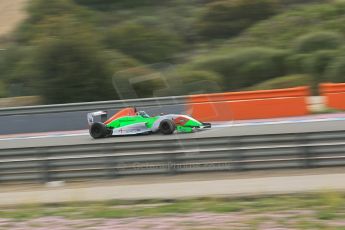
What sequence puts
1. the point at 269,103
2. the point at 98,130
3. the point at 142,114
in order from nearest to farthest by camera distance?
the point at 142,114 < the point at 98,130 < the point at 269,103

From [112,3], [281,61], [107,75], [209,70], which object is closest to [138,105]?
[107,75]

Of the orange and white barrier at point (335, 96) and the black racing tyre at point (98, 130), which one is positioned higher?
the black racing tyre at point (98, 130)

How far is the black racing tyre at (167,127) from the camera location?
1324 cm

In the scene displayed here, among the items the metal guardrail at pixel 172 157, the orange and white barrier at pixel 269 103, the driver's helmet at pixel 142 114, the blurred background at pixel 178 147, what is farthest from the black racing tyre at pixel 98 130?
the orange and white barrier at pixel 269 103

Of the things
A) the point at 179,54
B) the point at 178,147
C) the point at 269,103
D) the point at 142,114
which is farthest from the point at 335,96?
the point at 179,54

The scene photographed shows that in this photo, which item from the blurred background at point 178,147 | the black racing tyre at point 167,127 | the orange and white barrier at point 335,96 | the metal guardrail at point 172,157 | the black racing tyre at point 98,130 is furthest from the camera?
the orange and white barrier at point 335,96

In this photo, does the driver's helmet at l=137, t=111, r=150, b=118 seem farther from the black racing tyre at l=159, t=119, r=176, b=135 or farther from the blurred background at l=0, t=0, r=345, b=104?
the black racing tyre at l=159, t=119, r=176, b=135

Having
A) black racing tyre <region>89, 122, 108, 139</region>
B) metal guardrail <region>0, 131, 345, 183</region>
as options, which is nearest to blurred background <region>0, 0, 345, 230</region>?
metal guardrail <region>0, 131, 345, 183</region>

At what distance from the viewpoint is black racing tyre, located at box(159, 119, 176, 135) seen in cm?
1324

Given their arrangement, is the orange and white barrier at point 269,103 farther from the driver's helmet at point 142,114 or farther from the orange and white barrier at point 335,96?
the driver's helmet at point 142,114

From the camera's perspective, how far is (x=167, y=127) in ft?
44.3

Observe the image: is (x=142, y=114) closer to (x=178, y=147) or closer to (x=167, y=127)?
(x=167, y=127)

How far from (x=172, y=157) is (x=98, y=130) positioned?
5.08 metres

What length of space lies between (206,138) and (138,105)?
16.8ft
